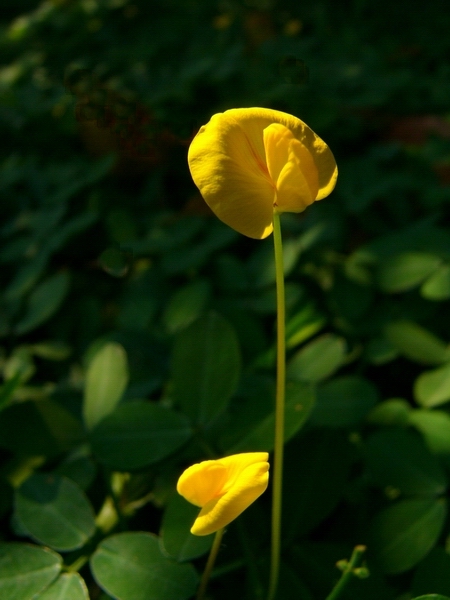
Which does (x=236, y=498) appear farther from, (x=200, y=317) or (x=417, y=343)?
(x=417, y=343)

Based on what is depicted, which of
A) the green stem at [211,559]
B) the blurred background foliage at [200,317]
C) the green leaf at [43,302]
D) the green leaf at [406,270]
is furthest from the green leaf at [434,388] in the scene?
the green leaf at [43,302]

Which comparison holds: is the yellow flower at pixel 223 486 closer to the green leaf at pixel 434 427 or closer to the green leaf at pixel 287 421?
the green leaf at pixel 287 421

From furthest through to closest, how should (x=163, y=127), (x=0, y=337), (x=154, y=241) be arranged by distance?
1. (x=163, y=127)
2. (x=154, y=241)
3. (x=0, y=337)

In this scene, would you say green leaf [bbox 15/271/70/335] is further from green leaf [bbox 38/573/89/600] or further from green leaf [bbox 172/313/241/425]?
green leaf [bbox 38/573/89/600]

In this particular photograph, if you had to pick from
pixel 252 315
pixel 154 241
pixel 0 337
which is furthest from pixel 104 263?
pixel 252 315

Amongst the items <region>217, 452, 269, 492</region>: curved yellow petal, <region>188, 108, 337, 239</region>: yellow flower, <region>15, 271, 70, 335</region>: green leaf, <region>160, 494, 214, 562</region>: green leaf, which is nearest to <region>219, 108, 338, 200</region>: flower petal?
<region>188, 108, 337, 239</region>: yellow flower

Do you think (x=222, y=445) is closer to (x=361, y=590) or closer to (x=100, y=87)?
(x=361, y=590)
